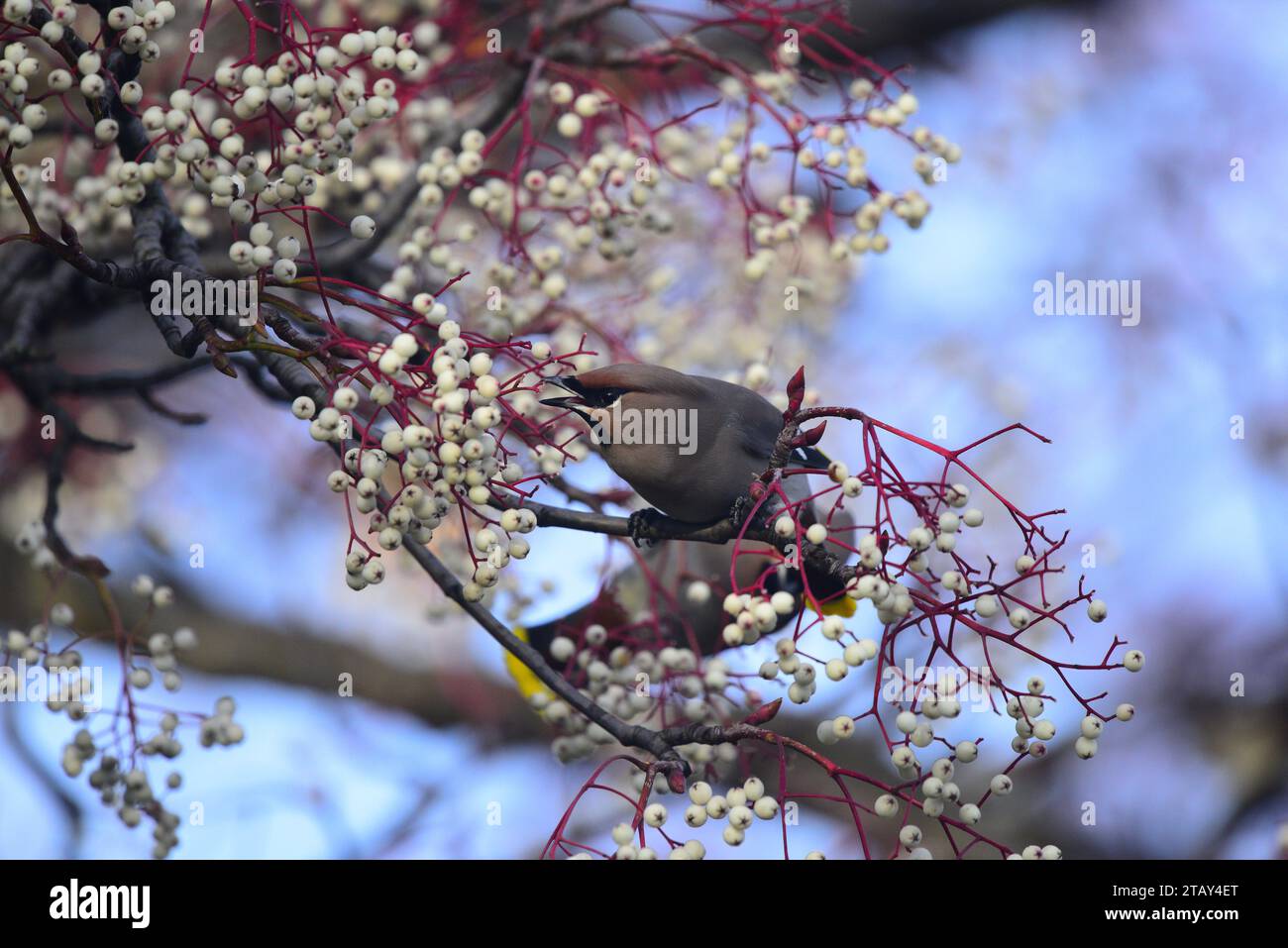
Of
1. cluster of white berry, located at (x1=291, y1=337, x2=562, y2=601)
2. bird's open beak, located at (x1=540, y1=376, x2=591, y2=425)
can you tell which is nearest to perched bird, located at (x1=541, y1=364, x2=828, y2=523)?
bird's open beak, located at (x1=540, y1=376, x2=591, y2=425)

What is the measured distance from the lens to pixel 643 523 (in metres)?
2.22

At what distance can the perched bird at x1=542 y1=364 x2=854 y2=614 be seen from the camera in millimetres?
2072

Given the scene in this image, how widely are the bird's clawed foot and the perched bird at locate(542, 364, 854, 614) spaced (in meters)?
0.07

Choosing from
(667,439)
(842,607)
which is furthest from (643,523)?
(842,607)

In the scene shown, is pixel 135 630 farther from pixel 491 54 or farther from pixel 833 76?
pixel 833 76

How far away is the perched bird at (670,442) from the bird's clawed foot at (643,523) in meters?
0.07

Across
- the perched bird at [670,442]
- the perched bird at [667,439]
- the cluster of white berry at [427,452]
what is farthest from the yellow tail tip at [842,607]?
the cluster of white berry at [427,452]

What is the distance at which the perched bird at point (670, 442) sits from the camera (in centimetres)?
207

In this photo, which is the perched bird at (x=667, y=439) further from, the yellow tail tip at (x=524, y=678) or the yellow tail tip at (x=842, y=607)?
the yellow tail tip at (x=524, y=678)

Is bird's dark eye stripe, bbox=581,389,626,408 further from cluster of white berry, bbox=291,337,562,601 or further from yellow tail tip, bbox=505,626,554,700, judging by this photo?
yellow tail tip, bbox=505,626,554,700

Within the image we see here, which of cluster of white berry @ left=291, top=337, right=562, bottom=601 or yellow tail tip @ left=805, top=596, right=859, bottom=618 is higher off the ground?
cluster of white berry @ left=291, top=337, right=562, bottom=601

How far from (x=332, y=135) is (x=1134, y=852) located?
398 cm

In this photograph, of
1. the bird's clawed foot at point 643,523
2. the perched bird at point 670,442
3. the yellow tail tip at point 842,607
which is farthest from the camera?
the yellow tail tip at point 842,607
